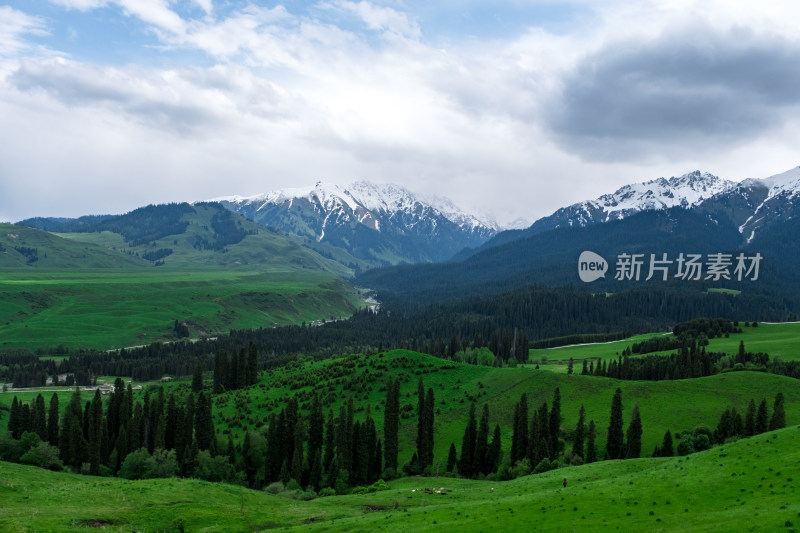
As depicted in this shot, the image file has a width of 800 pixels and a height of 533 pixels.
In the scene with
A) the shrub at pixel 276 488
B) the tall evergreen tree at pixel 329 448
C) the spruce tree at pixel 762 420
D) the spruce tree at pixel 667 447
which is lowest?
the shrub at pixel 276 488

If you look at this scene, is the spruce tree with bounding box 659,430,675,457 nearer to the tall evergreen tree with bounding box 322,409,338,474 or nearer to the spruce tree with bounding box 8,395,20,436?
the tall evergreen tree with bounding box 322,409,338,474

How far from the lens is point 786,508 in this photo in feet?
132

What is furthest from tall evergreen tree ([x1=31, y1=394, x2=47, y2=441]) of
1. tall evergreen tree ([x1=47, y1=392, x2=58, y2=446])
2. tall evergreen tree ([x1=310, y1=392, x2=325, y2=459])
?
tall evergreen tree ([x1=310, y1=392, x2=325, y2=459])

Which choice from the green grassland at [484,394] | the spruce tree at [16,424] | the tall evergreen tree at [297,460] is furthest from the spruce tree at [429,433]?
the spruce tree at [16,424]

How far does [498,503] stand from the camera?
193ft

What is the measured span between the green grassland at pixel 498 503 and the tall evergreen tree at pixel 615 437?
3556 centimetres

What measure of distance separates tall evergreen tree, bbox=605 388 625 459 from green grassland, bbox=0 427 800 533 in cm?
3556

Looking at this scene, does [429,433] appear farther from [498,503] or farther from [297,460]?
[498,503]

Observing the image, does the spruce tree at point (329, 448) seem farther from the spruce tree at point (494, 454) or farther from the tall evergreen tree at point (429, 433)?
the spruce tree at point (494, 454)

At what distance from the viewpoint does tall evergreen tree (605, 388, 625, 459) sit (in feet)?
372

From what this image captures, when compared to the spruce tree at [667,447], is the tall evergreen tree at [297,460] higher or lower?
lower

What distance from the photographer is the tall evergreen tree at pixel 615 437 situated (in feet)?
372

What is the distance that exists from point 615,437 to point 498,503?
66.6 meters

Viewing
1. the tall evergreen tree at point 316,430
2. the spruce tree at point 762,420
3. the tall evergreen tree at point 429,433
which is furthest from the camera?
the tall evergreen tree at point 316,430
